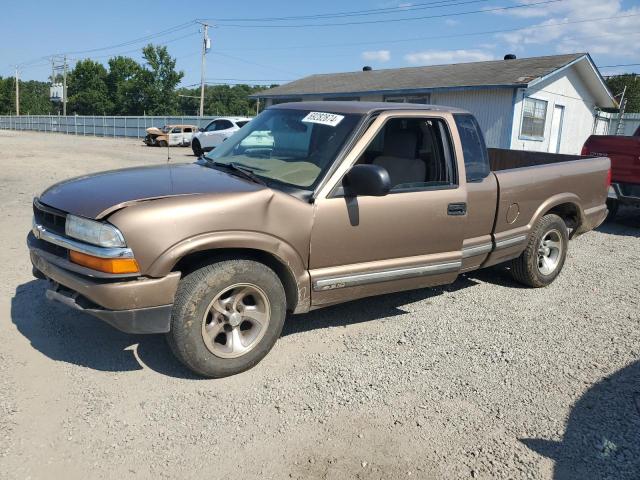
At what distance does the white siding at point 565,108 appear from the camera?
65.6 feet

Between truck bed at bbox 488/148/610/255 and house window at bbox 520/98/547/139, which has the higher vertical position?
house window at bbox 520/98/547/139

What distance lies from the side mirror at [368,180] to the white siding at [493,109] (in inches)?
695

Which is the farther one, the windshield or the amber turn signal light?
the windshield

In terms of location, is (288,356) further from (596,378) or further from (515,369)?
(596,378)

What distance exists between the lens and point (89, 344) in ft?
12.7

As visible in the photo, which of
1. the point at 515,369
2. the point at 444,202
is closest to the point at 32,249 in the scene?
the point at 444,202

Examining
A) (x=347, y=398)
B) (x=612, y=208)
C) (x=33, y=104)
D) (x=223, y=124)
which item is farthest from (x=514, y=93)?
(x=33, y=104)

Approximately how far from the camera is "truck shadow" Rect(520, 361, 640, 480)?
2756 mm

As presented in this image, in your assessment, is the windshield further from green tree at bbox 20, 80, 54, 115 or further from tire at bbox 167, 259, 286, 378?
green tree at bbox 20, 80, 54, 115

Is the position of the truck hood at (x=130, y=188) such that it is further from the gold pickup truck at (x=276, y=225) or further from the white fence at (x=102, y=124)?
the white fence at (x=102, y=124)

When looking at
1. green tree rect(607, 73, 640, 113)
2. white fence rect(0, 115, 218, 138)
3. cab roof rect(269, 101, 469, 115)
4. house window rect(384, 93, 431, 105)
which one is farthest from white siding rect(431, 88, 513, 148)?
green tree rect(607, 73, 640, 113)

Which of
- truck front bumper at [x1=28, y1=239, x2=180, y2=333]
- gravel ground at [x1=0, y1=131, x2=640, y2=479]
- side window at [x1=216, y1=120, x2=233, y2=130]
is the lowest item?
gravel ground at [x1=0, y1=131, x2=640, y2=479]

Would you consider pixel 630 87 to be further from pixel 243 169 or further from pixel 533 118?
pixel 243 169

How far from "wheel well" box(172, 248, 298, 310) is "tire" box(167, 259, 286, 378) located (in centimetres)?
7
